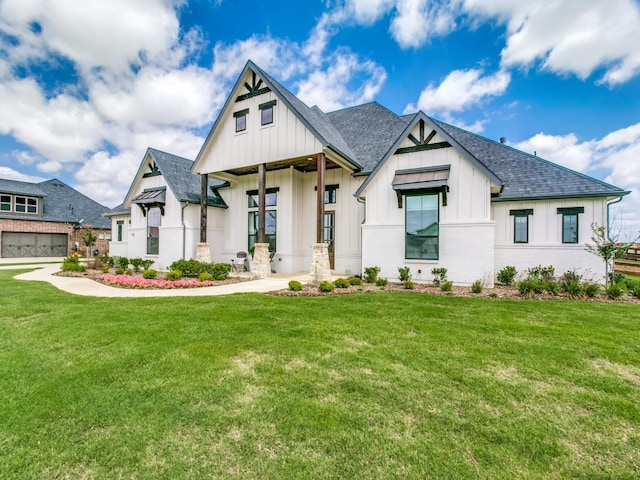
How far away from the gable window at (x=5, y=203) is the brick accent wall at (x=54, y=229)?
1.32 meters

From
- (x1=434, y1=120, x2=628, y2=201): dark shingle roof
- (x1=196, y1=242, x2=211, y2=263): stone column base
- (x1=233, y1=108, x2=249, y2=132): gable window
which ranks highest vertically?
(x1=233, y1=108, x2=249, y2=132): gable window

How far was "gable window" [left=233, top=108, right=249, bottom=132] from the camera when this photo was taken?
14132 millimetres

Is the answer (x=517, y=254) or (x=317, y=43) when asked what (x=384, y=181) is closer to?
(x=517, y=254)

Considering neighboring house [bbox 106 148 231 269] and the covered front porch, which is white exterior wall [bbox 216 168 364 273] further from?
neighboring house [bbox 106 148 231 269]

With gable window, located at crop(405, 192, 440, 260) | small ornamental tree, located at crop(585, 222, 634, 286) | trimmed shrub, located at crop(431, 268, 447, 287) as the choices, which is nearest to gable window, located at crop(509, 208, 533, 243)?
small ornamental tree, located at crop(585, 222, 634, 286)

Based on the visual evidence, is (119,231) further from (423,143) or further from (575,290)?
(575,290)

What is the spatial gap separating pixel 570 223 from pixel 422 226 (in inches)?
216

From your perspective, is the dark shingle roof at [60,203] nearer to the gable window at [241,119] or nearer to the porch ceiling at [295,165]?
the porch ceiling at [295,165]

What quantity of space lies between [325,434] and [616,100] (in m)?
20.4

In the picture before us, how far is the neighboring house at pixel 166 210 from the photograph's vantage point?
15.7m

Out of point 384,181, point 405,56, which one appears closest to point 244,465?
point 384,181

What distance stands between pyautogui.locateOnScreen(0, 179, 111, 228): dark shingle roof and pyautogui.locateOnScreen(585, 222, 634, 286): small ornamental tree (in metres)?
37.8

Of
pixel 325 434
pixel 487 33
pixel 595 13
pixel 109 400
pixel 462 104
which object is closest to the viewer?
pixel 325 434

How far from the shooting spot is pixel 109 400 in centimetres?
286
